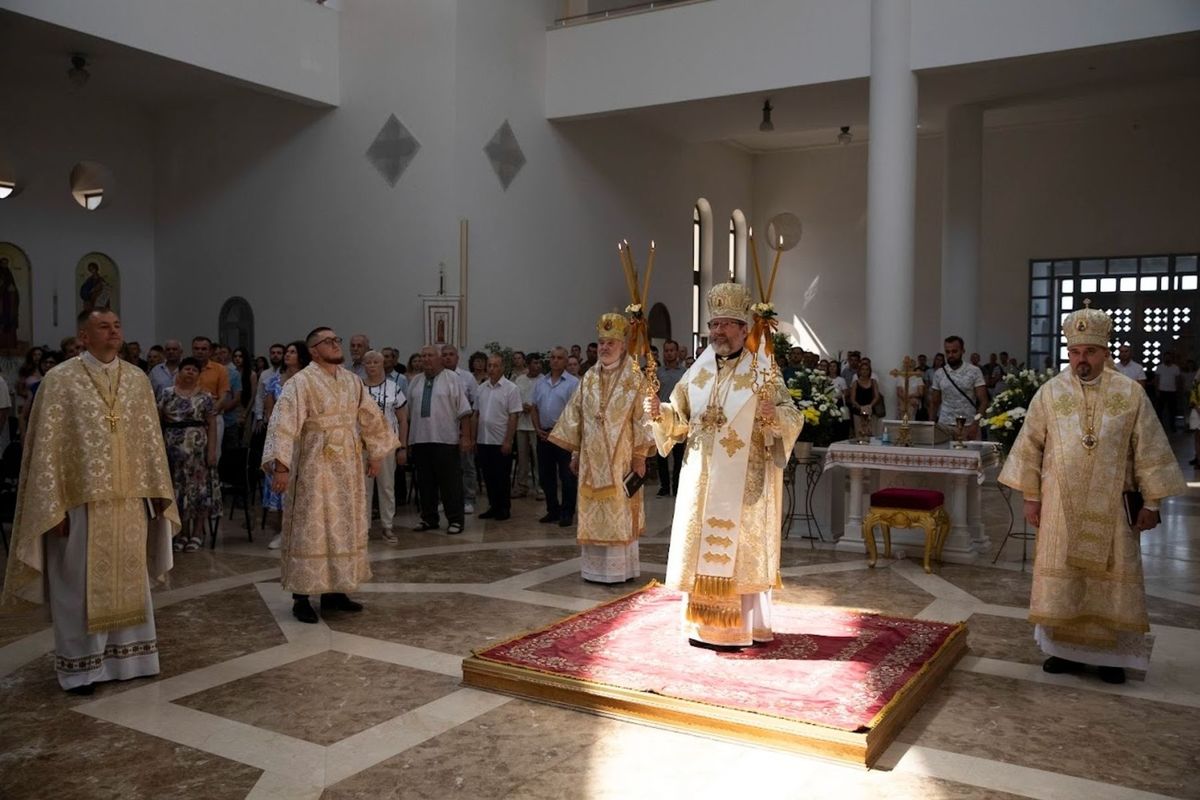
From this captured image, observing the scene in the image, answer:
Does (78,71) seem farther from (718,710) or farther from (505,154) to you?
(718,710)

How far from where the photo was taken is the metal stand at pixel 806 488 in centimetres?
1012

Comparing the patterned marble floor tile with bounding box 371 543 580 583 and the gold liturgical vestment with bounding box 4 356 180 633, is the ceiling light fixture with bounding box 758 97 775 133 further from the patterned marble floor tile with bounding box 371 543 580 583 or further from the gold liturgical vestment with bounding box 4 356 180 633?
the gold liturgical vestment with bounding box 4 356 180 633

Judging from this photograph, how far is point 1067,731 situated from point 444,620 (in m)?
3.84

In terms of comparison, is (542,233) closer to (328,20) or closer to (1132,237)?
(328,20)

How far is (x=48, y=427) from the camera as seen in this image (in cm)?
550

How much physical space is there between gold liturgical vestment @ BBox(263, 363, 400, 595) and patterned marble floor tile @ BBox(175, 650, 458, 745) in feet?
2.87

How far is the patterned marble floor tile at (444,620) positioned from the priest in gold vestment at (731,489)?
1.22m

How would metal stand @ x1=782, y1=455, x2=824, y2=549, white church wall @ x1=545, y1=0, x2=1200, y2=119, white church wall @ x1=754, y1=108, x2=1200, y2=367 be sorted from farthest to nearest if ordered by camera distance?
white church wall @ x1=754, y1=108, x2=1200, y2=367 < white church wall @ x1=545, y1=0, x2=1200, y2=119 < metal stand @ x1=782, y1=455, x2=824, y2=549

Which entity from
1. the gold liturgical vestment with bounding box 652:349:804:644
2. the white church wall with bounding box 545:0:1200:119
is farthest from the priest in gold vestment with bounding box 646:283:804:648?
the white church wall with bounding box 545:0:1200:119

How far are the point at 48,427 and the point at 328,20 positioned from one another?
1158 cm

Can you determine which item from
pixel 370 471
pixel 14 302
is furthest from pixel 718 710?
pixel 14 302

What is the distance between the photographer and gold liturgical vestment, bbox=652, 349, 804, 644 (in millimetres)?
5969

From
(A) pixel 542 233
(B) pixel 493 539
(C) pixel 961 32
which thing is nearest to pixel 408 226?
(A) pixel 542 233

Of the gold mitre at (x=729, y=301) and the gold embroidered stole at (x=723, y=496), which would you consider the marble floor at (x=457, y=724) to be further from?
the gold mitre at (x=729, y=301)
